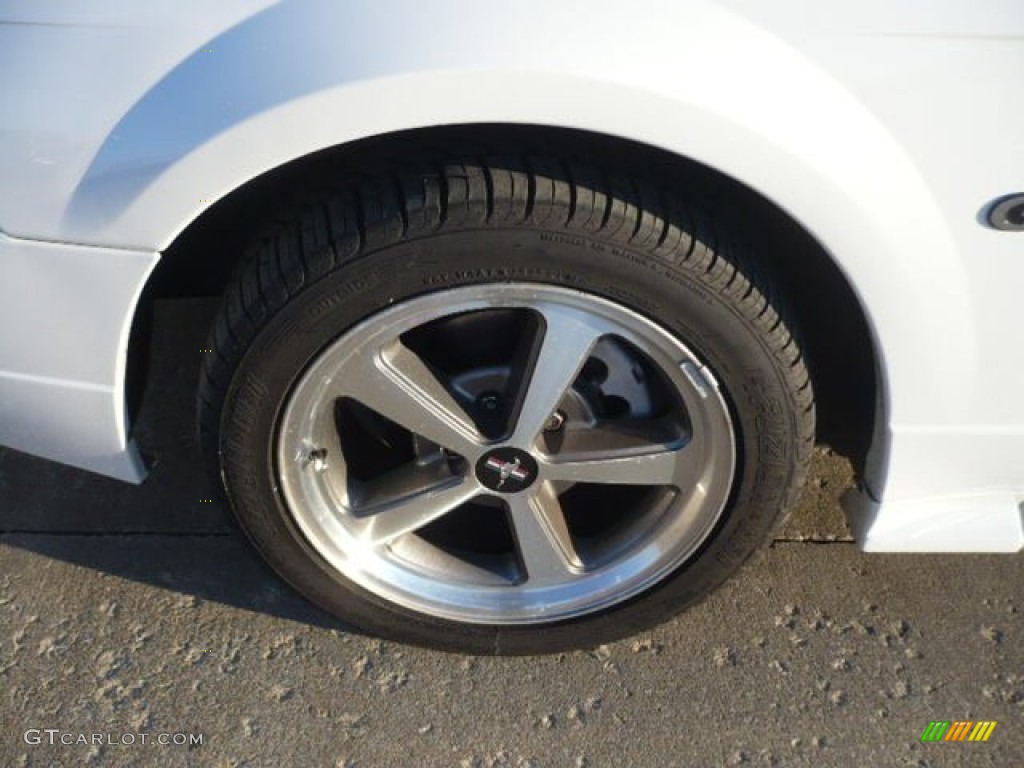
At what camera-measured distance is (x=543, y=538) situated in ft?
6.50

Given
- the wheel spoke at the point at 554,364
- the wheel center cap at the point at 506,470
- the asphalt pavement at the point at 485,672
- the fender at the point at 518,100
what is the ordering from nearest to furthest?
the fender at the point at 518,100 < the wheel spoke at the point at 554,364 < the wheel center cap at the point at 506,470 < the asphalt pavement at the point at 485,672

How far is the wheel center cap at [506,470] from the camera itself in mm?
1868

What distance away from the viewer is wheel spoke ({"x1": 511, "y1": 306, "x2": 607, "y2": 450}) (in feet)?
5.54

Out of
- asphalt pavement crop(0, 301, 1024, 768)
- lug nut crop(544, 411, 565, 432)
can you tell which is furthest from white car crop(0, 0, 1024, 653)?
asphalt pavement crop(0, 301, 1024, 768)

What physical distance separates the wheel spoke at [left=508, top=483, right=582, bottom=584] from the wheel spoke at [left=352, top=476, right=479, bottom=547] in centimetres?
11

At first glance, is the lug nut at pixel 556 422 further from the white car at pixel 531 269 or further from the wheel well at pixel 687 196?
the wheel well at pixel 687 196

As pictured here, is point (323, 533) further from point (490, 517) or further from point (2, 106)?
point (2, 106)

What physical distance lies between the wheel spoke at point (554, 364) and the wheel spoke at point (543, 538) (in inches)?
6.8

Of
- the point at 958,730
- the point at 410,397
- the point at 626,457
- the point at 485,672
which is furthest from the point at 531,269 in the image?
the point at 958,730

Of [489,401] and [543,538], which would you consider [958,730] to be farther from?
[489,401]

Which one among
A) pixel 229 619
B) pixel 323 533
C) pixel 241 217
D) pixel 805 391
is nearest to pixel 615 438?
pixel 805 391

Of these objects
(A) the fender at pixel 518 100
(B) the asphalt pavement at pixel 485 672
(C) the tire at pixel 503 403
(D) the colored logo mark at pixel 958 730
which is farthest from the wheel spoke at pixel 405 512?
(D) the colored logo mark at pixel 958 730

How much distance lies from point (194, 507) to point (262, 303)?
94 cm

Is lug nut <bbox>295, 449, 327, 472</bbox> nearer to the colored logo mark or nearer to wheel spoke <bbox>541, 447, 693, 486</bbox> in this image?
wheel spoke <bbox>541, 447, 693, 486</bbox>
